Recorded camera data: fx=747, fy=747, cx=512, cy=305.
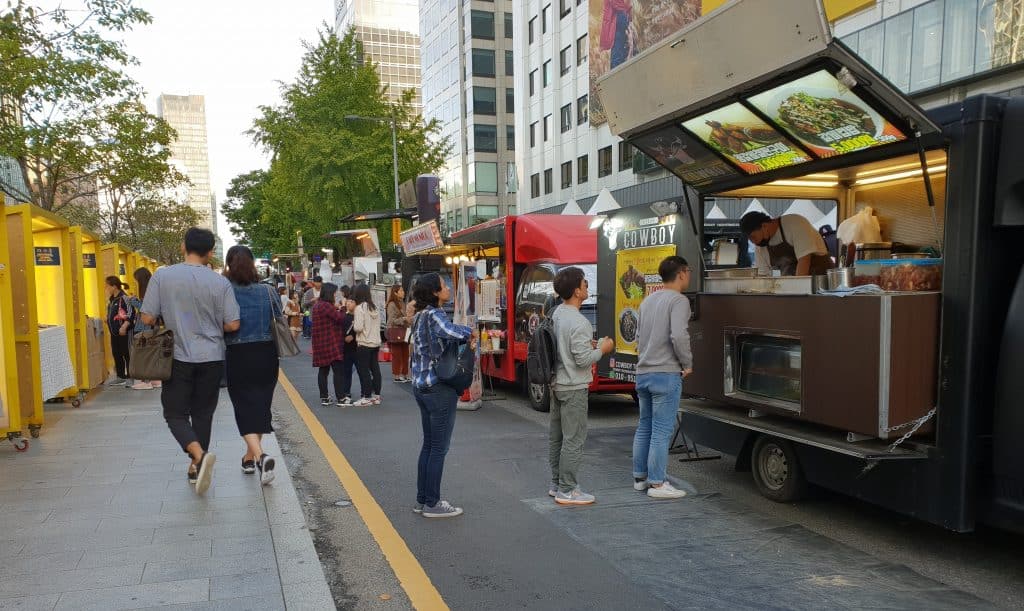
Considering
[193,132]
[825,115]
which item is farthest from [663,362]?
[193,132]

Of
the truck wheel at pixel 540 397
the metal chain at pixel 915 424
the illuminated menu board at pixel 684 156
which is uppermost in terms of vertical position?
the illuminated menu board at pixel 684 156

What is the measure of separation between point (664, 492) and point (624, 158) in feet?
95.0

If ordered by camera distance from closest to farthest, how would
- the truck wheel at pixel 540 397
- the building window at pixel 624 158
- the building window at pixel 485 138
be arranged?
the truck wheel at pixel 540 397
the building window at pixel 624 158
the building window at pixel 485 138

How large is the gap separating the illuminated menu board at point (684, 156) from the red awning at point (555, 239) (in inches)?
142

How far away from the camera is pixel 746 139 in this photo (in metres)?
5.29

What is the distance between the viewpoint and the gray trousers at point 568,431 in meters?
5.36

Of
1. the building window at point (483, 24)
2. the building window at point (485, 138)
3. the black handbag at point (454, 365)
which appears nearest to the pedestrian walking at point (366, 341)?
the black handbag at point (454, 365)

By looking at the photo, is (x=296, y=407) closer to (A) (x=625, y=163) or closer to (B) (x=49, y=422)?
(B) (x=49, y=422)

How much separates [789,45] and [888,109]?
0.70 m

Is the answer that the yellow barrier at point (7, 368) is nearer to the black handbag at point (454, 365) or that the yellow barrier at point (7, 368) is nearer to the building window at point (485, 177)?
the black handbag at point (454, 365)

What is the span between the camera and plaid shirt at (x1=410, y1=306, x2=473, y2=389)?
4.93 m

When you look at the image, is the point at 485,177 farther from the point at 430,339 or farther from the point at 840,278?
the point at 840,278

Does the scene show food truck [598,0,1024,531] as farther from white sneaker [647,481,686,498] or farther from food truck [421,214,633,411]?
food truck [421,214,633,411]

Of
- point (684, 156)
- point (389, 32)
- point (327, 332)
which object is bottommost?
point (327, 332)
